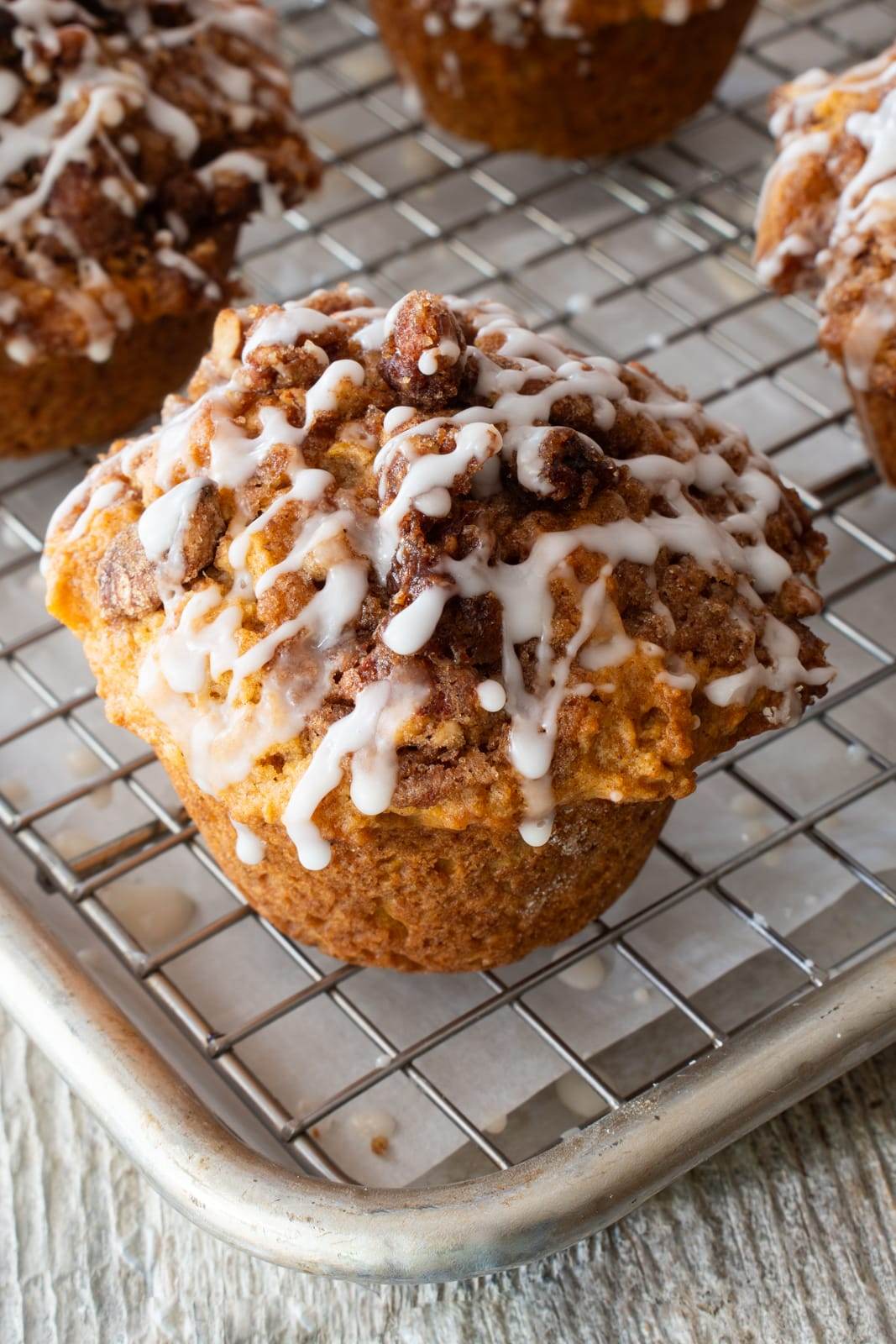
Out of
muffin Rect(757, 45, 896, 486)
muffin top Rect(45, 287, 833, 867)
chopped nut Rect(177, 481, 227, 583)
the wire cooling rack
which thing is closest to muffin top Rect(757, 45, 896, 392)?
muffin Rect(757, 45, 896, 486)

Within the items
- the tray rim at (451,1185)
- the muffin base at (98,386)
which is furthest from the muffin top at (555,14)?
the tray rim at (451,1185)

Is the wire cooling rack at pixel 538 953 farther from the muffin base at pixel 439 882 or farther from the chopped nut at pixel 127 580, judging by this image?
the chopped nut at pixel 127 580

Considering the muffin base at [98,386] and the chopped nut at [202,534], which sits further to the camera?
the muffin base at [98,386]

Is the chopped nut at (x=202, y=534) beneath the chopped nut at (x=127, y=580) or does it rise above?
above

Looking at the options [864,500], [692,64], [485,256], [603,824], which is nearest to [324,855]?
[603,824]

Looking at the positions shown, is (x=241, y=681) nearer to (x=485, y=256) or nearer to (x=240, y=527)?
(x=240, y=527)

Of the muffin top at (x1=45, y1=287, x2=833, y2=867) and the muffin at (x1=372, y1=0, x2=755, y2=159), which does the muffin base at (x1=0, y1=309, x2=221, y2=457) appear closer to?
the muffin top at (x1=45, y1=287, x2=833, y2=867)
